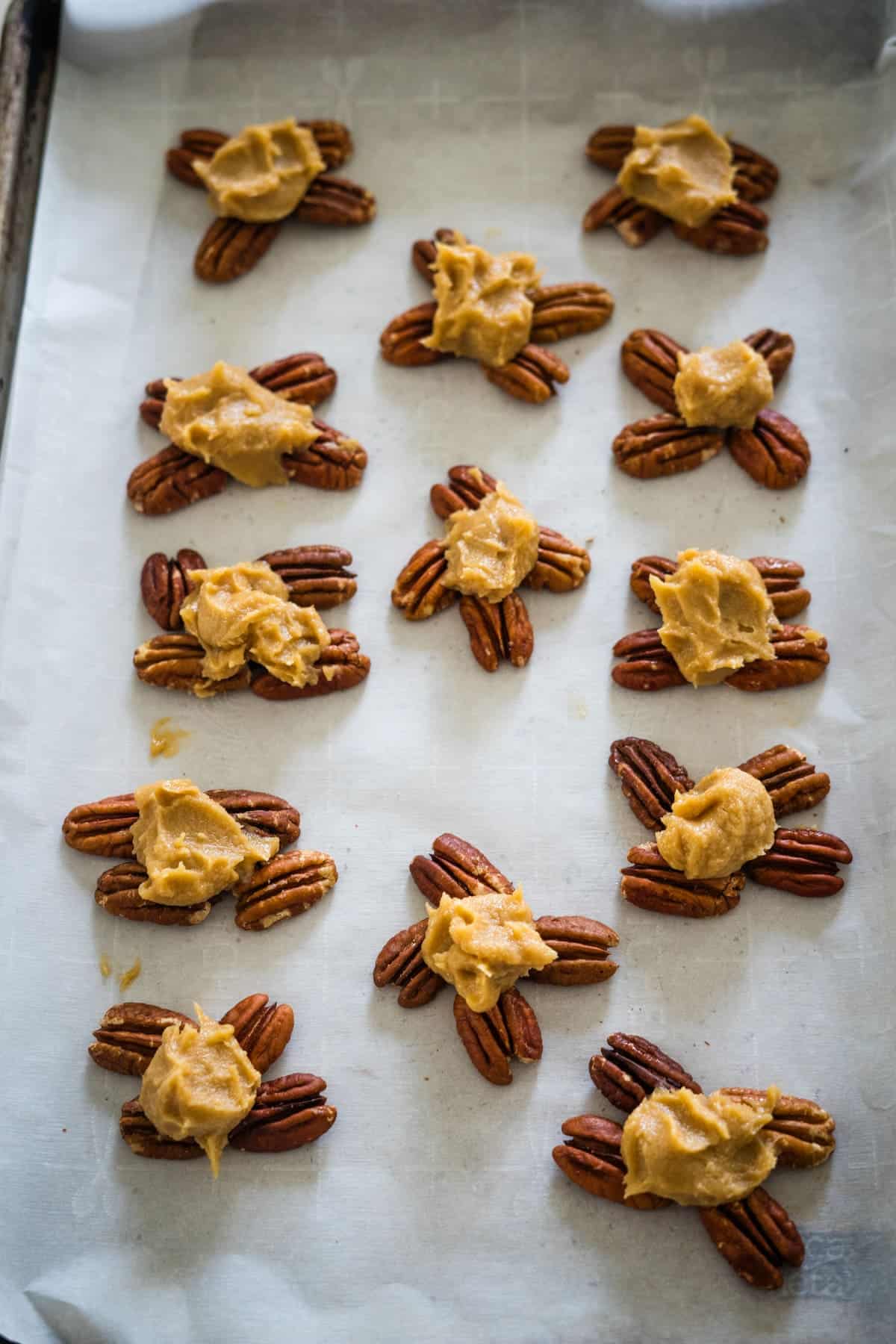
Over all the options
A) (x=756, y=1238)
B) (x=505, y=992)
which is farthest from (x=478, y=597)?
(x=756, y=1238)

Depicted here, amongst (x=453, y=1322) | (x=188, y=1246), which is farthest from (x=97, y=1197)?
(x=453, y=1322)

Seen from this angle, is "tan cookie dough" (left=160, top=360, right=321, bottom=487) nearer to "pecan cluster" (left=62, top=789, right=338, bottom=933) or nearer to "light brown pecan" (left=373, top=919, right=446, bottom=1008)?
"pecan cluster" (left=62, top=789, right=338, bottom=933)

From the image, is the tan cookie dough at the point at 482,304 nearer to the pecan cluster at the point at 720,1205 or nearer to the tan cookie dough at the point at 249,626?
the tan cookie dough at the point at 249,626

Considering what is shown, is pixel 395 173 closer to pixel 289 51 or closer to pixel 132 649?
pixel 289 51

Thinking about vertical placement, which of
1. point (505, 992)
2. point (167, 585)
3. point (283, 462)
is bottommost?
point (505, 992)

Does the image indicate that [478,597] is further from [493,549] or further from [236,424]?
[236,424]

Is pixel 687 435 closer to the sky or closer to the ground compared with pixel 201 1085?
closer to the sky

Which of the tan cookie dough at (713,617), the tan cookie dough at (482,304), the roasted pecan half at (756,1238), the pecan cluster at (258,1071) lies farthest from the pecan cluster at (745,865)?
the tan cookie dough at (482,304)
